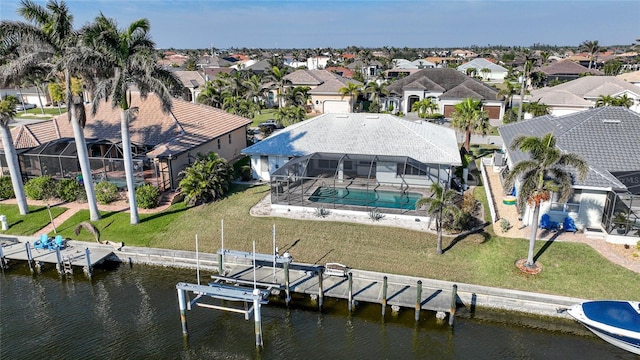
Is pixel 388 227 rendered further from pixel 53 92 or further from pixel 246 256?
pixel 53 92

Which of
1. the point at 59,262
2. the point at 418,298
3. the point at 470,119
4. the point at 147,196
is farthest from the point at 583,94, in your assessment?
the point at 59,262

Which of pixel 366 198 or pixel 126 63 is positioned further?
pixel 366 198

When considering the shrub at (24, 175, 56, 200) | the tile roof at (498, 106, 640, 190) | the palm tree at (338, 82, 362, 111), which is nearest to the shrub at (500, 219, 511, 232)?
the tile roof at (498, 106, 640, 190)

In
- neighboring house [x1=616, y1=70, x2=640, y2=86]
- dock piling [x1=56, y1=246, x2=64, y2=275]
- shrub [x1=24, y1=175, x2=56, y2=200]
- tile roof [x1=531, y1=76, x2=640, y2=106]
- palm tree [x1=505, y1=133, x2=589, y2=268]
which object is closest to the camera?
palm tree [x1=505, y1=133, x2=589, y2=268]

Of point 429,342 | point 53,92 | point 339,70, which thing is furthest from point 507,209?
point 339,70

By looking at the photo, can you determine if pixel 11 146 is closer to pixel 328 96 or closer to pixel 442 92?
pixel 328 96

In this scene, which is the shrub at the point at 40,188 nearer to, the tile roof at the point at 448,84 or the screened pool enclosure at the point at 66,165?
the screened pool enclosure at the point at 66,165

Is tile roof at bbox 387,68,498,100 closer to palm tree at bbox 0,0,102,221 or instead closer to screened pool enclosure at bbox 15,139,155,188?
screened pool enclosure at bbox 15,139,155,188
